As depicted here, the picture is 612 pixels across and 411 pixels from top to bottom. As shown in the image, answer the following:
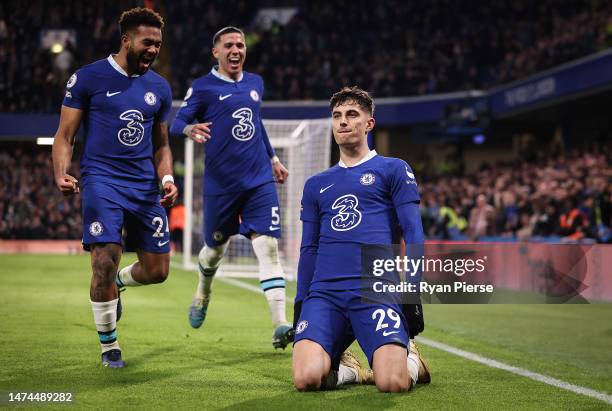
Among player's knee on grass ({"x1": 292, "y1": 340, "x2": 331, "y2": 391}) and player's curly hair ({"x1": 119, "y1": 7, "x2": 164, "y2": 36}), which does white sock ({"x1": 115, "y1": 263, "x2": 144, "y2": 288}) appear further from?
player's knee on grass ({"x1": 292, "y1": 340, "x2": 331, "y2": 391})

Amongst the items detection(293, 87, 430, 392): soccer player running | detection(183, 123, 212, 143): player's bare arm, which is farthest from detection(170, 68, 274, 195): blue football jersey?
detection(293, 87, 430, 392): soccer player running

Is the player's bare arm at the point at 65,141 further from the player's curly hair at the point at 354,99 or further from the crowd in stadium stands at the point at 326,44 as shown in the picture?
the crowd in stadium stands at the point at 326,44

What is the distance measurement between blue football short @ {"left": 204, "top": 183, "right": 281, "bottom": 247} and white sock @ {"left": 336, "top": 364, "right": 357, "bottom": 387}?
1.93m

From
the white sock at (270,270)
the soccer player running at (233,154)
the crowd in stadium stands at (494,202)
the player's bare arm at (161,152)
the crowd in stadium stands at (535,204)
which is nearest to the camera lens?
the player's bare arm at (161,152)

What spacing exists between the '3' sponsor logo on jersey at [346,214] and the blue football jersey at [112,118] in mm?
1435

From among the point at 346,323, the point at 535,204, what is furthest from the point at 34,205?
the point at 346,323

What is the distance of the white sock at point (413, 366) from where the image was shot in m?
5.05

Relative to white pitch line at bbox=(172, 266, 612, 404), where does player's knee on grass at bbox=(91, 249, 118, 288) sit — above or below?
above

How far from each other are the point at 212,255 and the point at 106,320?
5.48ft

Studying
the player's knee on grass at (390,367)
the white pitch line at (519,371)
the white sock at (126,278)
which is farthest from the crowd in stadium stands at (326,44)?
the player's knee on grass at (390,367)

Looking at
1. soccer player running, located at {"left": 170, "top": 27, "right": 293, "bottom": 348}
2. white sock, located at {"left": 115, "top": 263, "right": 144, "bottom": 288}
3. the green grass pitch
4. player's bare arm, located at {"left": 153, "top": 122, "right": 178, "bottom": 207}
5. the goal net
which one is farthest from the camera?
the goal net

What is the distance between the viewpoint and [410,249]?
15.6 feet

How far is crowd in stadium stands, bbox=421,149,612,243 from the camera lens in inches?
556

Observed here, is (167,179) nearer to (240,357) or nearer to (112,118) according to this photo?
(112,118)
